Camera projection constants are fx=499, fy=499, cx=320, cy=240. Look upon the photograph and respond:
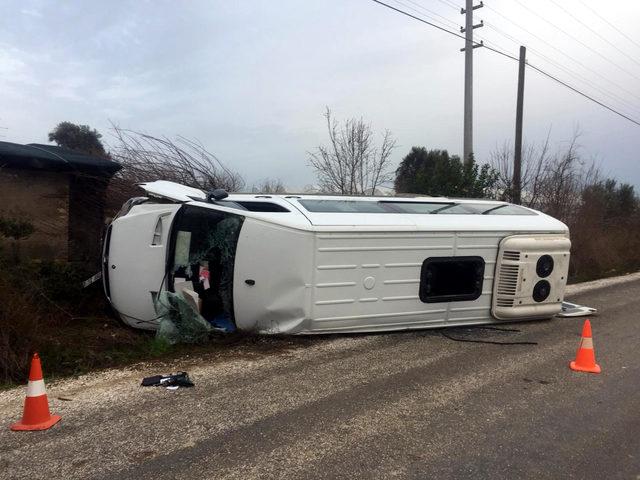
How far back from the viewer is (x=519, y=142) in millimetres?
17422

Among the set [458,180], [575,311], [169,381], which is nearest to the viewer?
[169,381]

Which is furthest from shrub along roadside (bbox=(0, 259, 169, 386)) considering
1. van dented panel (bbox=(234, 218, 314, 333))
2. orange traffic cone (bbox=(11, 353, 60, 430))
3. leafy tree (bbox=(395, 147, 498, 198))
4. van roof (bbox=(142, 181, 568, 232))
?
leafy tree (bbox=(395, 147, 498, 198))

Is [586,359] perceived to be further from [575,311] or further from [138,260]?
[138,260]

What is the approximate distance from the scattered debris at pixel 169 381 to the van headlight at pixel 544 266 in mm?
4991

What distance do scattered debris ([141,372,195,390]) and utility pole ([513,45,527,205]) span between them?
48.0 feet

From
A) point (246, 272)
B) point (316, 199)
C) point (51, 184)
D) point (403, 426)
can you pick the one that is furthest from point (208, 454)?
point (51, 184)

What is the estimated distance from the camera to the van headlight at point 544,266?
23.1ft

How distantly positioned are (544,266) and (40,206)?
26.2ft

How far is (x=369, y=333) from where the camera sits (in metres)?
6.48

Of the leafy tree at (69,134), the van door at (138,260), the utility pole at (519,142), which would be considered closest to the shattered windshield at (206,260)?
the van door at (138,260)

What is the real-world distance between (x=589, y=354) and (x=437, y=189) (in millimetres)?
10906

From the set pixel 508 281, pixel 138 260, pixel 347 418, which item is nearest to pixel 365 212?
pixel 508 281

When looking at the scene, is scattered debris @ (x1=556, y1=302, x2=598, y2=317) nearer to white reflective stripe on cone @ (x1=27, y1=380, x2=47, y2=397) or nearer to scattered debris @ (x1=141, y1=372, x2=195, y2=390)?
scattered debris @ (x1=141, y1=372, x2=195, y2=390)

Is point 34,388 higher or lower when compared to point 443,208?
lower
